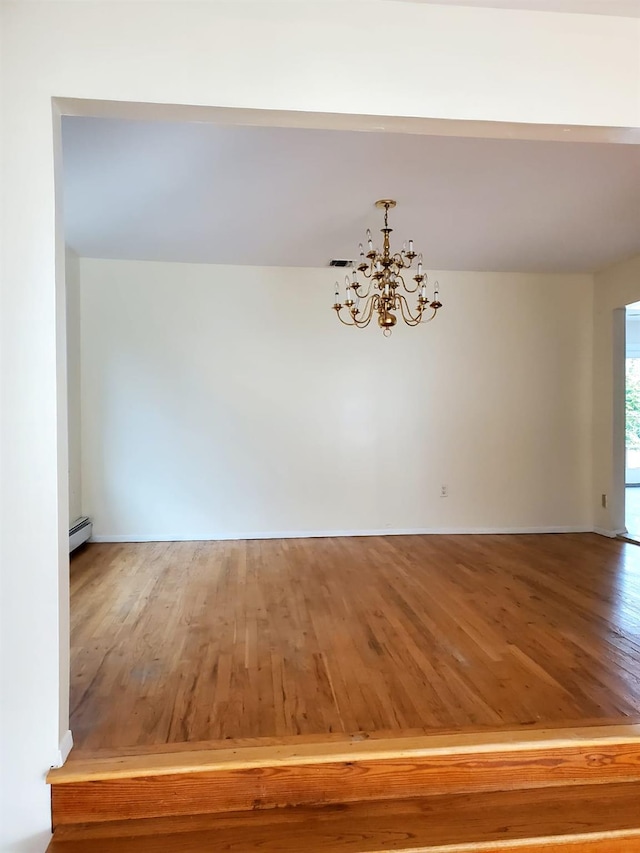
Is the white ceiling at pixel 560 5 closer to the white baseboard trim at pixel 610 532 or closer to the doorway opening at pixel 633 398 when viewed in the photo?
the white baseboard trim at pixel 610 532

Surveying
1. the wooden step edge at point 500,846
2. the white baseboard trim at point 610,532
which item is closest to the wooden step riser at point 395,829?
the wooden step edge at point 500,846

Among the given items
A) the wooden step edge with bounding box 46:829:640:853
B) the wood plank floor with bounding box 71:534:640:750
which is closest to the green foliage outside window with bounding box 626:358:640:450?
the wood plank floor with bounding box 71:534:640:750

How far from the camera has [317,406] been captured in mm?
5008

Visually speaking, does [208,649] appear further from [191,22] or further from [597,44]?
[597,44]

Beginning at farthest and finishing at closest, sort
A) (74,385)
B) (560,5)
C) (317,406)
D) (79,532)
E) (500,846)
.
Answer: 1. (317,406)
2. (74,385)
3. (79,532)
4. (560,5)
5. (500,846)

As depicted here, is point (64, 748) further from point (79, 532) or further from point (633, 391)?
point (633, 391)

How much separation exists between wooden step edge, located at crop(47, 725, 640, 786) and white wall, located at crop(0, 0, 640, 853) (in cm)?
18

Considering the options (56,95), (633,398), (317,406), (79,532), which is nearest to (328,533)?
(317,406)

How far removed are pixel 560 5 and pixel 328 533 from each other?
163 inches

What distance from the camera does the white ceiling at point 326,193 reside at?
8.52 feet

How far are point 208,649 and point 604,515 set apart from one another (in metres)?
4.17

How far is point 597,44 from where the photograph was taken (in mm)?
1748

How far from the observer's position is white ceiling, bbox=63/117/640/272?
260 centimetres

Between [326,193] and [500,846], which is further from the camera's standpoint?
[326,193]
